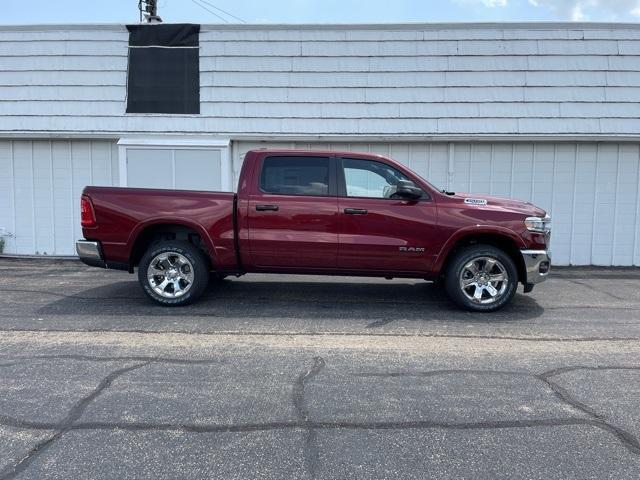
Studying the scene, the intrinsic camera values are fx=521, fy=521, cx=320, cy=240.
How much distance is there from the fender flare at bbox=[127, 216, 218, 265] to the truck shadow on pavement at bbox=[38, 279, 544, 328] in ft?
2.53

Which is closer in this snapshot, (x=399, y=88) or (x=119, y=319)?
(x=119, y=319)

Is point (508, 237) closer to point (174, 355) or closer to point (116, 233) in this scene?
point (174, 355)

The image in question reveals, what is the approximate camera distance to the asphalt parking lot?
304 cm

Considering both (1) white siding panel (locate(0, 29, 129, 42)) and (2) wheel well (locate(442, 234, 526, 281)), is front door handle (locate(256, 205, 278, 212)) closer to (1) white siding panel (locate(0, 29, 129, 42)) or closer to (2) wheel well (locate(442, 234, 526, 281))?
(2) wheel well (locate(442, 234, 526, 281))

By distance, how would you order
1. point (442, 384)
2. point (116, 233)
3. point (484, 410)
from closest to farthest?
point (484, 410) < point (442, 384) < point (116, 233)

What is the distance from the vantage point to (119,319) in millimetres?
6020

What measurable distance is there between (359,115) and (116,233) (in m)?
5.46

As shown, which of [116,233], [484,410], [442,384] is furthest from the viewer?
[116,233]

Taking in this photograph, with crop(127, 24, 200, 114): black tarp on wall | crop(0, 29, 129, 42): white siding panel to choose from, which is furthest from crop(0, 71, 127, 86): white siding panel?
crop(0, 29, 129, 42): white siding panel

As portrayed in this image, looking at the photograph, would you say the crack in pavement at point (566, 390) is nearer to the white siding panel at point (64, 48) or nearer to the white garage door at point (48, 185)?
the white garage door at point (48, 185)

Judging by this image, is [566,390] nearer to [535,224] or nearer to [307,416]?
[307,416]

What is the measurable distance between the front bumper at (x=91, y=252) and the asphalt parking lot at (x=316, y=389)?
1.97 feet

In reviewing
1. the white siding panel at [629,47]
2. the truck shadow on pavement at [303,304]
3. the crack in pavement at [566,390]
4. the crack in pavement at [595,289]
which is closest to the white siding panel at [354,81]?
the white siding panel at [629,47]

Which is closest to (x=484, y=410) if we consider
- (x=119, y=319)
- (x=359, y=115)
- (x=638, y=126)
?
(x=119, y=319)
